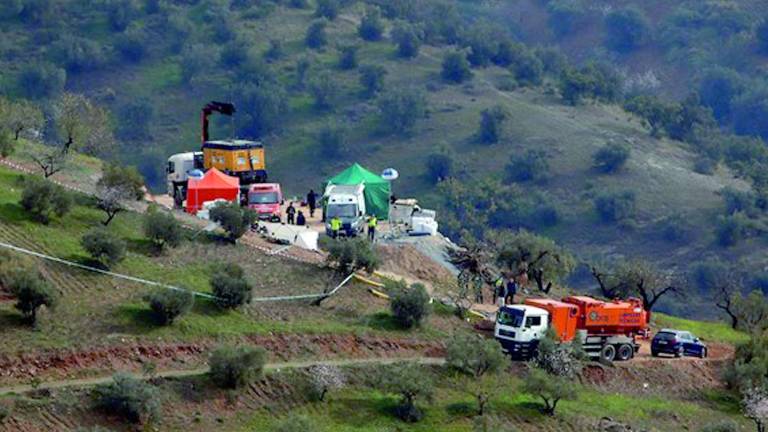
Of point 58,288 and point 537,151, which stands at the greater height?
point 58,288

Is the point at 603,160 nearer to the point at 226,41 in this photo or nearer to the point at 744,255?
the point at 744,255

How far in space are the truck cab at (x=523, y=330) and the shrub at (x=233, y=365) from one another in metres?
9.50

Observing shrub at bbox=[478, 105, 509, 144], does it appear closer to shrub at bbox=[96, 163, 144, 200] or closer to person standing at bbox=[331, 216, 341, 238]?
person standing at bbox=[331, 216, 341, 238]

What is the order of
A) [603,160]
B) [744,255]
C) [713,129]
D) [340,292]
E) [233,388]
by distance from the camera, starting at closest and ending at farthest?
1. [233,388]
2. [340,292]
3. [744,255]
4. [603,160]
5. [713,129]

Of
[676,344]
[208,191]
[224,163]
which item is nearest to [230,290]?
[676,344]

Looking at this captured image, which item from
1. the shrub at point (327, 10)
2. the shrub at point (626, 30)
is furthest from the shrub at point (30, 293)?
the shrub at point (626, 30)

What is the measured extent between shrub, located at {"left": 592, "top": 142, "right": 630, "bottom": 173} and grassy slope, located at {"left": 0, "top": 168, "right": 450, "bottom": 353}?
6427cm

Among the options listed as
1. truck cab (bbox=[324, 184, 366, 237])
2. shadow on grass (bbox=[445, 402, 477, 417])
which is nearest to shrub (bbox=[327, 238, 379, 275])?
truck cab (bbox=[324, 184, 366, 237])

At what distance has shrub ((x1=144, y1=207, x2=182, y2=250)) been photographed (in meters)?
52.6

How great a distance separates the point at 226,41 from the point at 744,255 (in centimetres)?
4840

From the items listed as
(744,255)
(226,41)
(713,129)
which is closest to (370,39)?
(226,41)

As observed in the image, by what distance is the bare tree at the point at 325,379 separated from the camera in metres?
45.5

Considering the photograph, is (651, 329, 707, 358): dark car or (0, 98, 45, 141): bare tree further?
(0, 98, 45, 141): bare tree

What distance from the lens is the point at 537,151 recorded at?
11762cm
